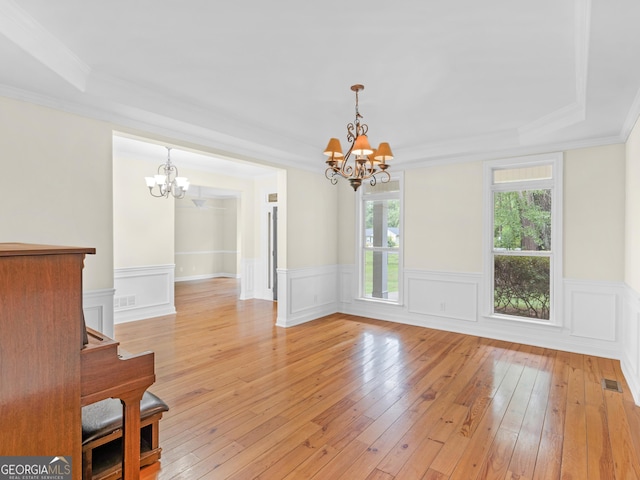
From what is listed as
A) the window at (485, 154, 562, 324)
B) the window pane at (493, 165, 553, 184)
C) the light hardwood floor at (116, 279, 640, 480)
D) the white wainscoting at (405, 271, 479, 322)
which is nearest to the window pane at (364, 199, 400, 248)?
the white wainscoting at (405, 271, 479, 322)

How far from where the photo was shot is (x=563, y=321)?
4.22 metres

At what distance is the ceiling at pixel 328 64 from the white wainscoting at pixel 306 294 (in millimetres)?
2298

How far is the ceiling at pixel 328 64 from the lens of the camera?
6.48ft

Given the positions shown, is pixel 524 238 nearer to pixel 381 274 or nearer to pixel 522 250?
pixel 522 250

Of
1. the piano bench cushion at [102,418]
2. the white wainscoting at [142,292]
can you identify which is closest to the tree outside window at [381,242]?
the white wainscoting at [142,292]

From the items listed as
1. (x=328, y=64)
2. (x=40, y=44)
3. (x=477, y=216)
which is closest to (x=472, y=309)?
(x=477, y=216)

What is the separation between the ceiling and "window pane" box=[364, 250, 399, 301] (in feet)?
7.70

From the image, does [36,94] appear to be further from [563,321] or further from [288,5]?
[563,321]

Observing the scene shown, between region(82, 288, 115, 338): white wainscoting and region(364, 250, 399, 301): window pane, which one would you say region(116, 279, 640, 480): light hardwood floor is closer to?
region(82, 288, 115, 338): white wainscoting

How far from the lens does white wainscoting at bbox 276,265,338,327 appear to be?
5.27 metres

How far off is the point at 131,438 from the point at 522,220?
4.76 m

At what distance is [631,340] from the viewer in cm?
335

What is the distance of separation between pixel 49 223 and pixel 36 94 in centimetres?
103

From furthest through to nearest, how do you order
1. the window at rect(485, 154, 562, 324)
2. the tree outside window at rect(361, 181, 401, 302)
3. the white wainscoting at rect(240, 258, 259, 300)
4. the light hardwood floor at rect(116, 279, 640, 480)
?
the white wainscoting at rect(240, 258, 259, 300)
the tree outside window at rect(361, 181, 401, 302)
the window at rect(485, 154, 562, 324)
the light hardwood floor at rect(116, 279, 640, 480)
